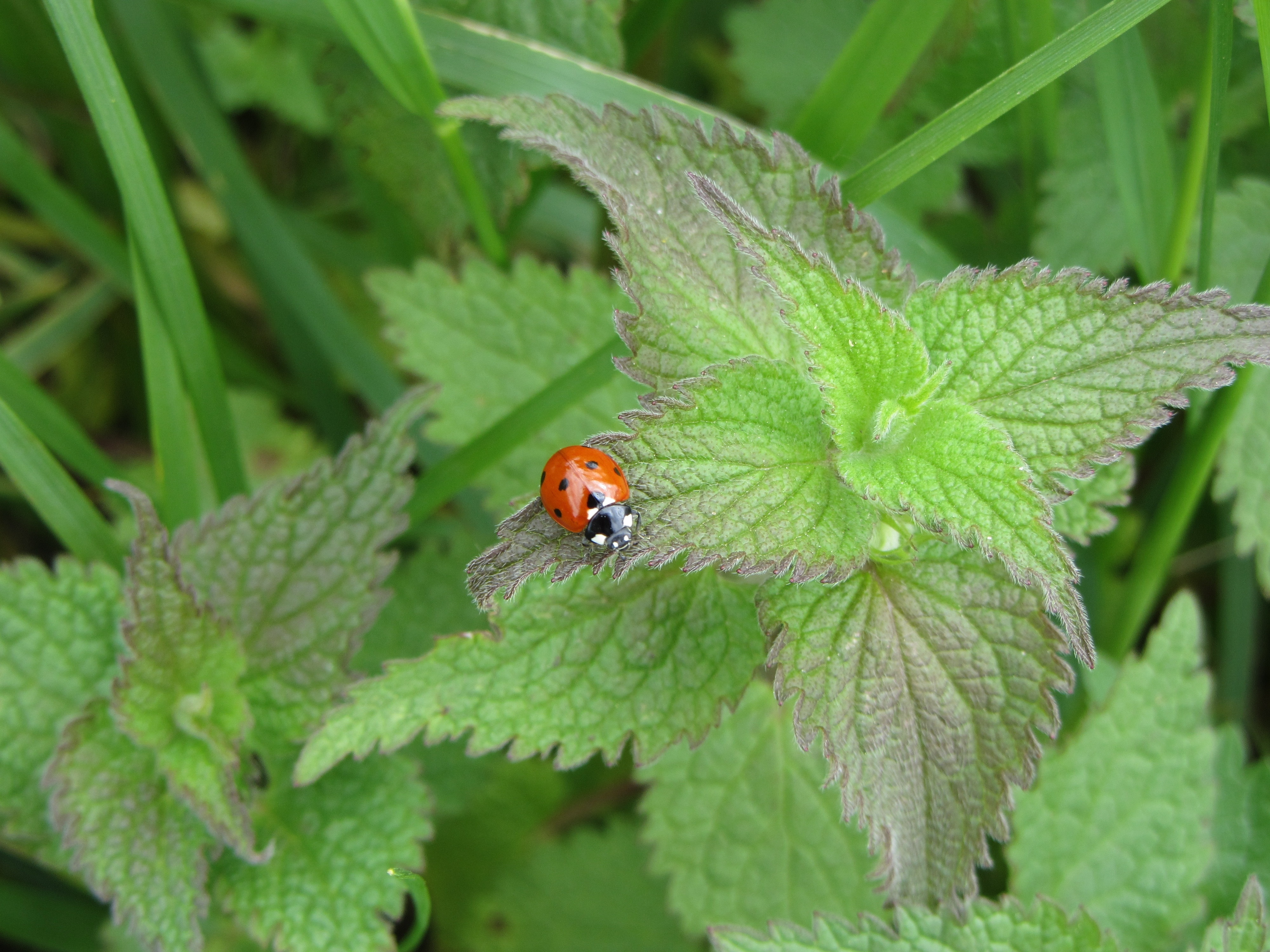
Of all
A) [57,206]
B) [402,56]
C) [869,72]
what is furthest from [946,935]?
[57,206]

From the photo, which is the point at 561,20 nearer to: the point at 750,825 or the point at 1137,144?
the point at 1137,144

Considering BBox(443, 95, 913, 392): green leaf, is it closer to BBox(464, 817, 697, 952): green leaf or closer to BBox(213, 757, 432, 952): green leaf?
BBox(213, 757, 432, 952): green leaf

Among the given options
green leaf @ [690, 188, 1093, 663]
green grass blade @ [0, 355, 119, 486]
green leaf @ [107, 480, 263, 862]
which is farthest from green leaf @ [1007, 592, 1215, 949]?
green grass blade @ [0, 355, 119, 486]

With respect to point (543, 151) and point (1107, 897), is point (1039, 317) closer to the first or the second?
point (543, 151)

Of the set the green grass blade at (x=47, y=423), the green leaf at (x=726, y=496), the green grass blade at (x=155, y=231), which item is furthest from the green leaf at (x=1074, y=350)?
the green grass blade at (x=47, y=423)

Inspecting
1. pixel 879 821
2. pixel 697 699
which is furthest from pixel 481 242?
pixel 879 821

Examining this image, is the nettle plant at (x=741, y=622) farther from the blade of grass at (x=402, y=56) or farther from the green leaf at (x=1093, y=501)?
the blade of grass at (x=402, y=56)

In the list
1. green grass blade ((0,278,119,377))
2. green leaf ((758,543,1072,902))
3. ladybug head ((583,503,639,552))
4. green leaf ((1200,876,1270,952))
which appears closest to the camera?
ladybug head ((583,503,639,552))
